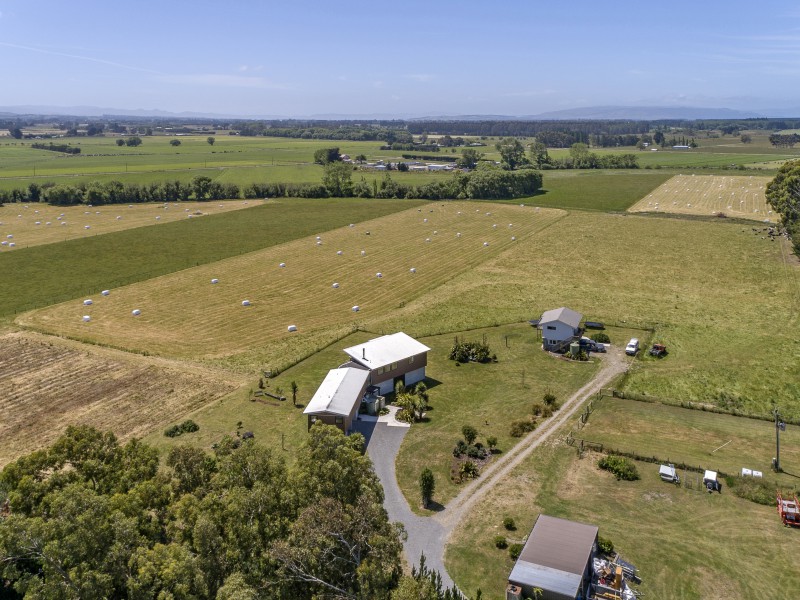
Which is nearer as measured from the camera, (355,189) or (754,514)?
(754,514)

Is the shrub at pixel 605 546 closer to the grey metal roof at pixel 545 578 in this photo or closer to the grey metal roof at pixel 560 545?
the grey metal roof at pixel 560 545

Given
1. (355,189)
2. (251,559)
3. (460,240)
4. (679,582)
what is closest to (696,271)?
(460,240)

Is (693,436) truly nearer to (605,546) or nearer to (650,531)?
(650,531)

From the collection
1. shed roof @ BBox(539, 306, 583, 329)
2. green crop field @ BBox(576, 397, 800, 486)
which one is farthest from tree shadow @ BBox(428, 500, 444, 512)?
shed roof @ BBox(539, 306, 583, 329)

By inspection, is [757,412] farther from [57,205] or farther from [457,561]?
[57,205]

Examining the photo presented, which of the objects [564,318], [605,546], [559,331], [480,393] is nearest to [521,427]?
[480,393]

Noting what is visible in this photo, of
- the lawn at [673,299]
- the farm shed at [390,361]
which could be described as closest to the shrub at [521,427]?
the farm shed at [390,361]
